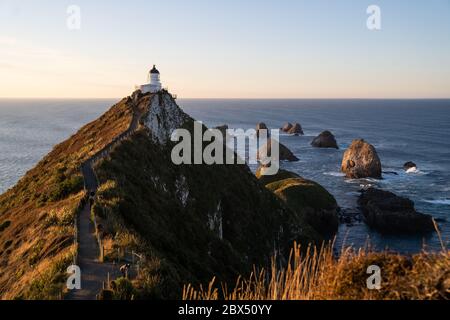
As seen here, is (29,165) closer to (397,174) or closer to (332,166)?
(332,166)

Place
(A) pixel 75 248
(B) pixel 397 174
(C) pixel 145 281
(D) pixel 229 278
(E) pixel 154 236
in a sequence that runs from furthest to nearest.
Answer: (B) pixel 397 174 → (D) pixel 229 278 → (E) pixel 154 236 → (A) pixel 75 248 → (C) pixel 145 281

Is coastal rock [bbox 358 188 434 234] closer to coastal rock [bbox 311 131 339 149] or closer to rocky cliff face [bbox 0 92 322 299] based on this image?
rocky cliff face [bbox 0 92 322 299]

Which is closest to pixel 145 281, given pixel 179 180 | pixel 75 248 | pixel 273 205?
pixel 75 248

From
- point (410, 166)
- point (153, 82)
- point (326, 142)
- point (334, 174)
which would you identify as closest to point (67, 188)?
point (153, 82)

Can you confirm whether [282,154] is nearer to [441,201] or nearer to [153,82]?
[441,201]

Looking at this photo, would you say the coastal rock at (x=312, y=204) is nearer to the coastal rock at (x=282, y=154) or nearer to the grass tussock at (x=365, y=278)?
the coastal rock at (x=282, y=154)

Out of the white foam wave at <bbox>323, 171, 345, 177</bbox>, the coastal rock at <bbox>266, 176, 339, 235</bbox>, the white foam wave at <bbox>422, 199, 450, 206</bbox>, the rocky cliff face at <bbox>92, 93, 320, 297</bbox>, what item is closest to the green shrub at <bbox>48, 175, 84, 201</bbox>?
the rocky cliff face at <bbox>92, 93, 320, 297</bbox>
